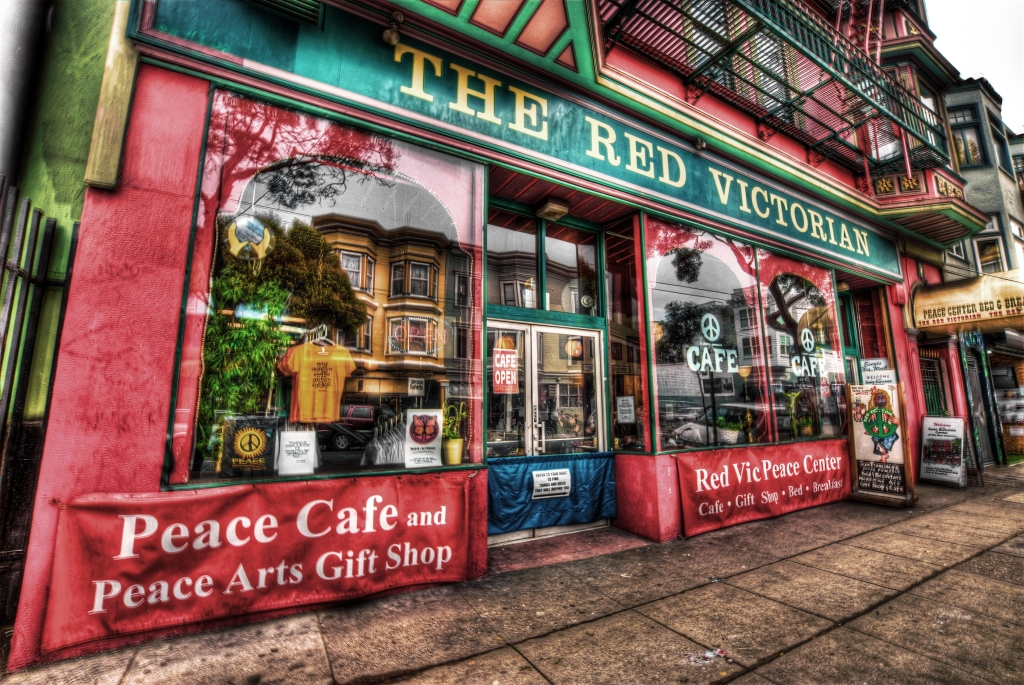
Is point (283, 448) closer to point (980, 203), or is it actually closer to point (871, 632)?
point (871, 632)

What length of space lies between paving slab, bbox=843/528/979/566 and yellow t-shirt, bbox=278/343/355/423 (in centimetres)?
615

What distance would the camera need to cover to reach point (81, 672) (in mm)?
2836

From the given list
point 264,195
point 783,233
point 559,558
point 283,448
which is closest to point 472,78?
point 264,195

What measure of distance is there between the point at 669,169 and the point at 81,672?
7.97 m

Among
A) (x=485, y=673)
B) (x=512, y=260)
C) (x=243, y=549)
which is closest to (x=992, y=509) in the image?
(x=512, y=260)

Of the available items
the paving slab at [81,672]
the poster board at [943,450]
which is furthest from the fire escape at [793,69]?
the paving slab at [81,672]

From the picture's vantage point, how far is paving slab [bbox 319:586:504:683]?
117 inches

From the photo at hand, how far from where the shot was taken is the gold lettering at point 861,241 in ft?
31.6

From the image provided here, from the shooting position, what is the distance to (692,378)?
6.62 metres

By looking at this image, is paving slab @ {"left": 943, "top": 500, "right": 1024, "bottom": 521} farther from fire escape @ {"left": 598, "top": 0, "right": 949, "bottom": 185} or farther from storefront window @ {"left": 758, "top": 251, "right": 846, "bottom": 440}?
fire escape @ {"left": 598, "top": 0, "right": 949, "bottom": 185}

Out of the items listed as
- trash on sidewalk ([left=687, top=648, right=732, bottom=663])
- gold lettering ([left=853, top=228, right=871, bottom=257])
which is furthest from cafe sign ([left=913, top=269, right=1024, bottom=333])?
trash on sidewalk ([left=687, top=648, right=732, bottom=663])

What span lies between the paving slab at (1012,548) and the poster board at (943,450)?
4.28 meters

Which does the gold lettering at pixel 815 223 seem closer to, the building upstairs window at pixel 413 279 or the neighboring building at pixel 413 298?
the neighboring building at pixel 413 298

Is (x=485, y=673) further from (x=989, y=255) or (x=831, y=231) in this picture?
(x=989, y=255)
